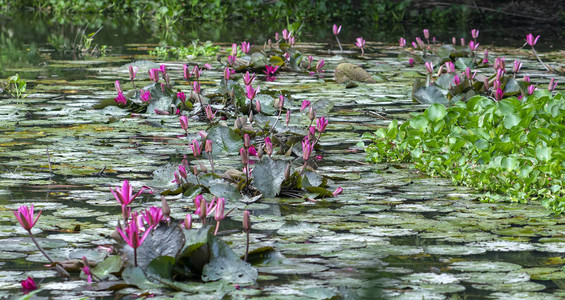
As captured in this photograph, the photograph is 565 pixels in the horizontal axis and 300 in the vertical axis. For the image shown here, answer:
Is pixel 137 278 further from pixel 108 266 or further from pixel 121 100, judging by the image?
pixel 121 100

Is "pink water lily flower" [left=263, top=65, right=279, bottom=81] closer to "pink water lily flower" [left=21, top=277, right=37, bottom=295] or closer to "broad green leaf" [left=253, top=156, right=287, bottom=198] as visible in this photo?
"broad green leaf" [left=253, top=156, right=287, bottom=198]

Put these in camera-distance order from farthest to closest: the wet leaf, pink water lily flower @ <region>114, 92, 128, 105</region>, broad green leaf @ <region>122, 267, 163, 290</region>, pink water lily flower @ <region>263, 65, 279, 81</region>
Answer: pink water lily flower @ <region>263, 65, 279, 81</region> < the wet leaf < pink water lily flower @ <region>114, 92, 128, 105</region> < broad green leaf @ <region>122, 267, 163, 290</region>

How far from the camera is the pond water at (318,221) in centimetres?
233

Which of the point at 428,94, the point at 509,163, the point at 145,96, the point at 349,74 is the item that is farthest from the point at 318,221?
the point at 349,74

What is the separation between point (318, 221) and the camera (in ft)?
9.93

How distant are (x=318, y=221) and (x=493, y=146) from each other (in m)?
0.93

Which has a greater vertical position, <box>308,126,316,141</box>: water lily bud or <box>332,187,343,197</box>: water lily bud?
<box>308,126,316,141</box>: water lily bud

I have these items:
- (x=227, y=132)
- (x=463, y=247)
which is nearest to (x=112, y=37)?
(x=227, y=132)

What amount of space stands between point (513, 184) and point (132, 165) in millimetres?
1655

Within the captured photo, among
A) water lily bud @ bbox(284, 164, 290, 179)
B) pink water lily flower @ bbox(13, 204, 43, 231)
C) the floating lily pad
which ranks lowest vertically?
the floating lily pad

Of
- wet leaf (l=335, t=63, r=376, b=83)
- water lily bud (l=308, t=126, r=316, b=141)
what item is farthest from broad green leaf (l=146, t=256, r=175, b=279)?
wet leaf (l=335, t=63, r=376, b=83)

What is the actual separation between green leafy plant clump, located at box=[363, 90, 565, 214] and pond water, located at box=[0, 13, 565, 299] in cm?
8

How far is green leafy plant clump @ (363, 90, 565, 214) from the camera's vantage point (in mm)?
3316

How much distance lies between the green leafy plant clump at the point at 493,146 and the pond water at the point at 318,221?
0.08 metres
